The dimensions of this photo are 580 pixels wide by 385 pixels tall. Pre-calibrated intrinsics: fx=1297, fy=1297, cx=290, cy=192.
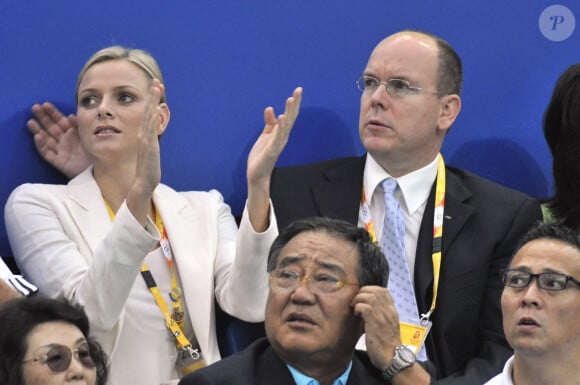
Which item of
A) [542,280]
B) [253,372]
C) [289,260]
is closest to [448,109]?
[542,280]

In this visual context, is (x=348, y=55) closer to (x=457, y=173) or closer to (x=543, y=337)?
(x=457, y=173)

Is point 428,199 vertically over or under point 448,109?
under

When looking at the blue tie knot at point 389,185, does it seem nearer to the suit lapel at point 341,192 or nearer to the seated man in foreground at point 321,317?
the suit lapel at point 341,192

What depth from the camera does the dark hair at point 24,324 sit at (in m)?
3.06

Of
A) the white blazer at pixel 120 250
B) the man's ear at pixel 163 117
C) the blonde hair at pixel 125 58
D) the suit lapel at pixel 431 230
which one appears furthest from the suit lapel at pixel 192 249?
the suit lapel at pixel 431 230

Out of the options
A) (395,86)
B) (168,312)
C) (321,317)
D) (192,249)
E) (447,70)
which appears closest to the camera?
(321,317)

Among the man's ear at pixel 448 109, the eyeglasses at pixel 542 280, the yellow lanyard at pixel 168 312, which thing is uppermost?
the man's ear at pixel 448 109

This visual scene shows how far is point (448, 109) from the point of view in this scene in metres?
4.39

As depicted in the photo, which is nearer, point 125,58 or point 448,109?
point 125,58

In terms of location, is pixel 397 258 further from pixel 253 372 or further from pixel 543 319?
pixel 253 372

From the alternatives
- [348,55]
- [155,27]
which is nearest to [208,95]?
[155,27]

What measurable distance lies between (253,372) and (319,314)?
224 mm

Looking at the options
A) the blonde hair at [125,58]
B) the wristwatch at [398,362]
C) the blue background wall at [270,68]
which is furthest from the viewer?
the blue background wall at [270,68]

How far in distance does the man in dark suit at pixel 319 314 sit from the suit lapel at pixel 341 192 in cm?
63
